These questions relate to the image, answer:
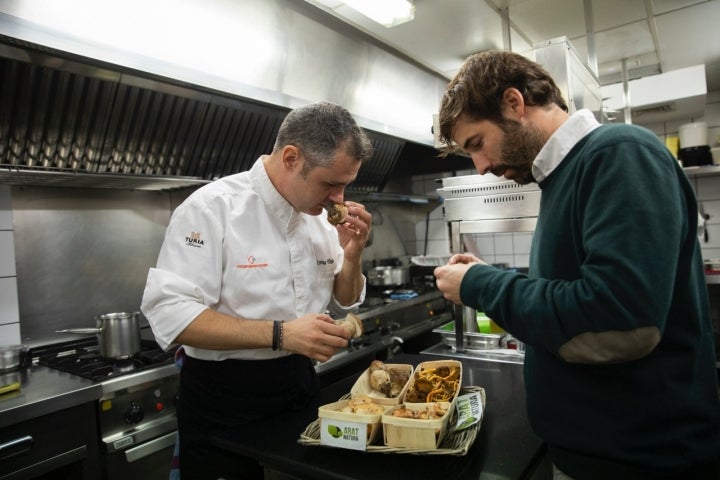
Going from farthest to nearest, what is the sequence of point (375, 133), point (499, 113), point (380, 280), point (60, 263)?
point (380, 280)
point (375, 133)
point (60, 263)
point (499, 113)

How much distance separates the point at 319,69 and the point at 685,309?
8.89 feet

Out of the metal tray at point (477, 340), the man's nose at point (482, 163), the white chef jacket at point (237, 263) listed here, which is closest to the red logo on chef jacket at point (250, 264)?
the white chef jacket at point (237, 263)

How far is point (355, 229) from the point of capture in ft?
5.38

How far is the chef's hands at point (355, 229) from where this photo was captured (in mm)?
1631

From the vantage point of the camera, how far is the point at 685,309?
93 cm

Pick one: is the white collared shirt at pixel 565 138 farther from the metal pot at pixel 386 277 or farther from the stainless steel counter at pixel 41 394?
the metal pot at pixel 386 277

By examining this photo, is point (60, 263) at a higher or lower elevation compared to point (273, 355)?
higher

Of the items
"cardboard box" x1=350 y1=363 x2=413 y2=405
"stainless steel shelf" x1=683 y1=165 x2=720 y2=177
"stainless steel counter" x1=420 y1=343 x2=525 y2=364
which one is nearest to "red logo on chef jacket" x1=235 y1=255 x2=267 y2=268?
"cardboard box" x1=350 y1=363 x2=413 y2=405

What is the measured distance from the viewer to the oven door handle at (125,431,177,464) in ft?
6.19

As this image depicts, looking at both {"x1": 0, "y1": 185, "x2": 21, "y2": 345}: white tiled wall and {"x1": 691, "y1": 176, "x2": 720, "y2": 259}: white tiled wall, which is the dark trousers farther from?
{"x1": 691, "y1": 176, "x2": 720, "y2": 259}: white tiled wall

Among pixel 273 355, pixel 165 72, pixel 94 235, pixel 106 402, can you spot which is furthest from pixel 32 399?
pixel 165 72

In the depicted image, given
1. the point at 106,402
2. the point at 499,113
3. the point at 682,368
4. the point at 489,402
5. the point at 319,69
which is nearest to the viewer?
the point at 682,368

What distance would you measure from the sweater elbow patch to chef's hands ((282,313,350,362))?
0.65 meters

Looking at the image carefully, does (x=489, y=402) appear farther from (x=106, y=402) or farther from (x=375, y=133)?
(x=375, y=133)
